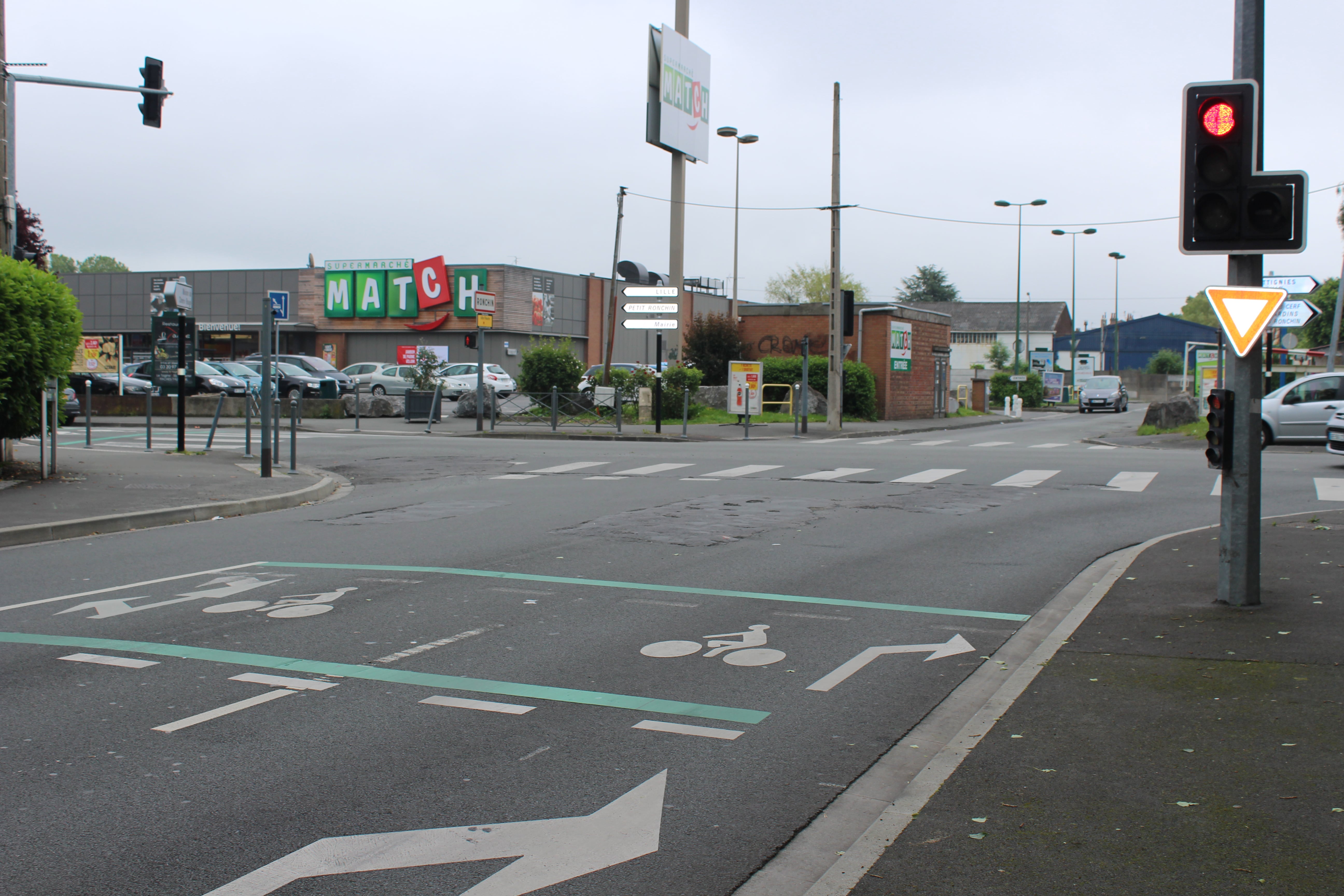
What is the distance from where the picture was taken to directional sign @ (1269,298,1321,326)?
3172 cm

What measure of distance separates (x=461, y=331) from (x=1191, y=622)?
49.7 metres

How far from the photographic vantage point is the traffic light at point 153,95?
18.2 meters

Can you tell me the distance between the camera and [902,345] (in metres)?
44.5

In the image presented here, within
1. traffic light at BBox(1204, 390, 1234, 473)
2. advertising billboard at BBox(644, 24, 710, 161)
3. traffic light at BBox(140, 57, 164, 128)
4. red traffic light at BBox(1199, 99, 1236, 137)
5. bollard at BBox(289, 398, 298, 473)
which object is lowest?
bollard at BBox(289, 398, 298, 473)

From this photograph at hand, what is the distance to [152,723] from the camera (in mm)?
5145

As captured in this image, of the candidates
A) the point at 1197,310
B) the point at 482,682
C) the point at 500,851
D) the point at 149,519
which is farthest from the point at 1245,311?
the point at 1197,310

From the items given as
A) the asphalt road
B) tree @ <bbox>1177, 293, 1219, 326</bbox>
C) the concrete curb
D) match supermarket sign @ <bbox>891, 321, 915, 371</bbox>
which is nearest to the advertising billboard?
match supermarket sign @ <bbox>891, 321, 915, 371</bbox>

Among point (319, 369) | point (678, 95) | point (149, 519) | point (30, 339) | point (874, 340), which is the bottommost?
point (149, 519)

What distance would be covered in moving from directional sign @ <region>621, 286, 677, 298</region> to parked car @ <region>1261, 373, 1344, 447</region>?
634 inches

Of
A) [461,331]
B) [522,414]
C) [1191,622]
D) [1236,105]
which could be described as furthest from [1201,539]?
[461,331]

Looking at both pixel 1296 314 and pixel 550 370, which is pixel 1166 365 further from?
pixel 550 370

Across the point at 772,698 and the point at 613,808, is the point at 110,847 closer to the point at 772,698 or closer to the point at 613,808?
the point at 613,808

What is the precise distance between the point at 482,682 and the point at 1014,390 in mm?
58071

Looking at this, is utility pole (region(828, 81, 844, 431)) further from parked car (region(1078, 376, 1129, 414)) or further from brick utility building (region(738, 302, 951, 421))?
parked car (region(1078, 376, 1129, 414))
